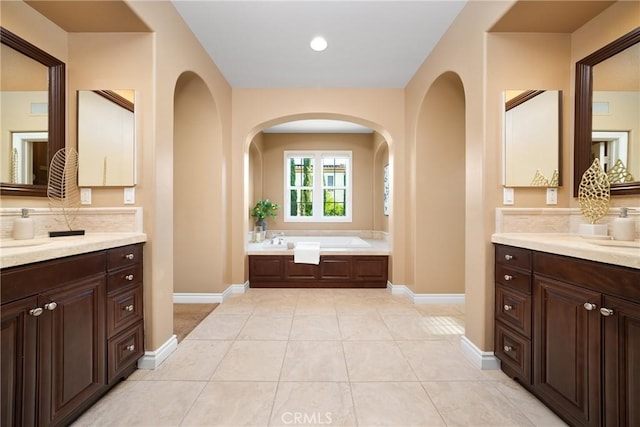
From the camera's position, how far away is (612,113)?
1922mm

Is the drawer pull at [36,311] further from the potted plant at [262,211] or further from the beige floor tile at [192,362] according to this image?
the potted plant at [262,211]

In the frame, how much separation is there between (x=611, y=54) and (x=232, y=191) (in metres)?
3.77

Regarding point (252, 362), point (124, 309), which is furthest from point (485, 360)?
point (124, 309)

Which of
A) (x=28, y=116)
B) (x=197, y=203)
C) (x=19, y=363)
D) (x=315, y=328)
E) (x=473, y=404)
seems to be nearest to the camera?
(x=19, y=363)

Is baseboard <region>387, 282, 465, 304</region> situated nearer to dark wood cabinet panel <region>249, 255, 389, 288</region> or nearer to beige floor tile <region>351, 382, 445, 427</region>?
dark wood cabinet panel <region>249, 255, 389, 288</region>

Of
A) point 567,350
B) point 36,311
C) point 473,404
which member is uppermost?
point 36,311

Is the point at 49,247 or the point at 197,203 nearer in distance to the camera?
the point at 49,247

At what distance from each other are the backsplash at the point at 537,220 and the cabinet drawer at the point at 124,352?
2586mm

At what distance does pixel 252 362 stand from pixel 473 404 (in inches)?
57.3

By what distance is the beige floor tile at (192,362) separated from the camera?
205 cm

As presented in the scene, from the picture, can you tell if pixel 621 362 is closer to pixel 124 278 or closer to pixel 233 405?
pixel 233 405

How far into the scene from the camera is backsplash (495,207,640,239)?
2.17 m

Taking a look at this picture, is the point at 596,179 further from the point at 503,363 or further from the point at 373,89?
the point at 373,89

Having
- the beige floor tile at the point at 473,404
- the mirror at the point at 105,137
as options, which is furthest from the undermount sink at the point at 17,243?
the beige floor tile at the point at 473,404
